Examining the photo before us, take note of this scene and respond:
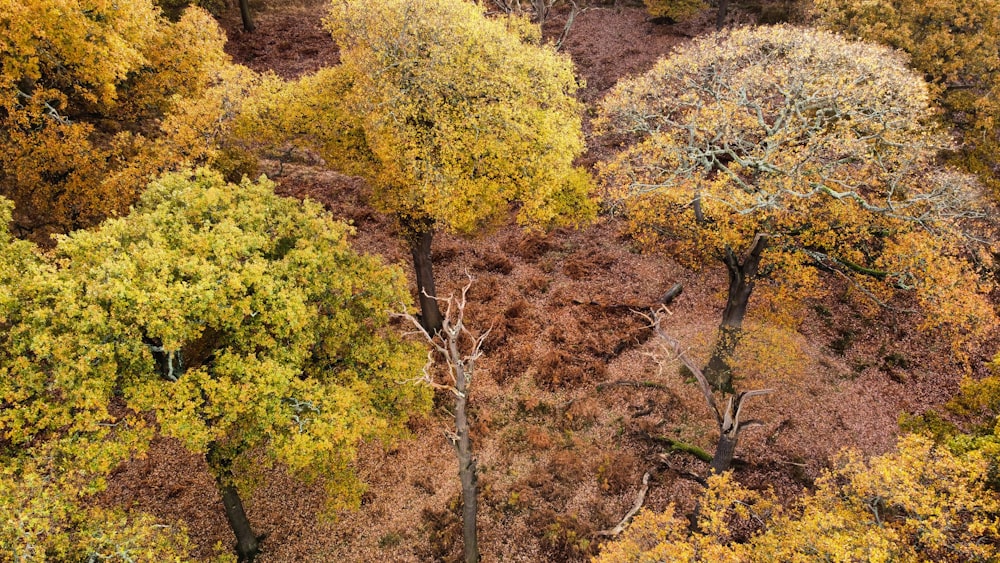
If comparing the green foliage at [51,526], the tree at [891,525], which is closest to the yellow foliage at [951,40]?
the tree at [891,525]

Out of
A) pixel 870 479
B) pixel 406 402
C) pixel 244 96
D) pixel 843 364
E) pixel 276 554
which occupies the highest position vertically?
pixel 244 96

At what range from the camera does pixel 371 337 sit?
52.5 feet

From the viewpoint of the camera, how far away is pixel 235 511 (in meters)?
15.6

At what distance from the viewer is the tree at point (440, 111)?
17.3 metres

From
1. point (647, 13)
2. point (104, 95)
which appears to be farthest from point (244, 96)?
point (647, 13)

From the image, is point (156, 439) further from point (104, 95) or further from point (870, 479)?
point (870, 479)

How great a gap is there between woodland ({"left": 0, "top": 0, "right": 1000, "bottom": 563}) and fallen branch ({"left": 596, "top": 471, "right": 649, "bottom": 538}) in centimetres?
21

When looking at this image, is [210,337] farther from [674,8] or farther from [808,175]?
[674,8]

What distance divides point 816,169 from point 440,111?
507 inches

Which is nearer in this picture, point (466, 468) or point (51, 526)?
point (51, 526)

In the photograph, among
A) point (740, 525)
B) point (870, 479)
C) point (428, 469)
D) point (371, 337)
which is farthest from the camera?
point (428, 469)

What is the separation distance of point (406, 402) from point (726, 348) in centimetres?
1387

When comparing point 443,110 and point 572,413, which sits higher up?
point 443,110

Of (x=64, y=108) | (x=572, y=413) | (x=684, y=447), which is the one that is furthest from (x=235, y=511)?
(x=64, y=108)
